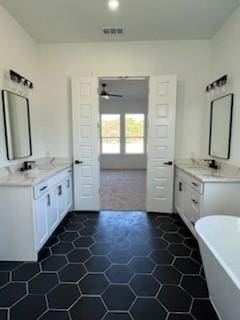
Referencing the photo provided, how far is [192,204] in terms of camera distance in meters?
3.00

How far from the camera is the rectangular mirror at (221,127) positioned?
9.96 ft

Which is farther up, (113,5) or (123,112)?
(113,5)

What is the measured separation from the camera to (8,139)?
2.81 metres

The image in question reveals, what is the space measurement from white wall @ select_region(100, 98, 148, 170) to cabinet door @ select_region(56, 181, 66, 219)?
5223 mm

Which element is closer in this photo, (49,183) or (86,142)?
A: (49,183)

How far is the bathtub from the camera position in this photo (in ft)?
4.47

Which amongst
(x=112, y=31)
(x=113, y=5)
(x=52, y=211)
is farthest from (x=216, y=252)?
(x=112, y=31)

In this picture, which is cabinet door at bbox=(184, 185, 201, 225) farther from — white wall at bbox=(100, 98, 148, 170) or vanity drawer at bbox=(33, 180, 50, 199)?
white wall at bbox=(100, 98, 148, 170)

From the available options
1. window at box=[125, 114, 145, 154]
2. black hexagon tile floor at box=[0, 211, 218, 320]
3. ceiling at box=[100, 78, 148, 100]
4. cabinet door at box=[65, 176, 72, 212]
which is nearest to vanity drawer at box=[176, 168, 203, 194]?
black hexagon tile floor at box=[0, 211, 218, 320]

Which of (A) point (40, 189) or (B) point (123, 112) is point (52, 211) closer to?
(A) point (40, 189)

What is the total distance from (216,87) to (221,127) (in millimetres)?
686

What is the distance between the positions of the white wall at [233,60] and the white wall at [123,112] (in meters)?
5.03

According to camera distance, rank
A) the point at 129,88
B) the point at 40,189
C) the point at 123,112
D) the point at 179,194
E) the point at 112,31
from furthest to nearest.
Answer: the point at 123,112 < the point at 129,88 < the point at 179,194 < the point at 112,31 < the point at 40,189

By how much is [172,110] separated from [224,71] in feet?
3.11
